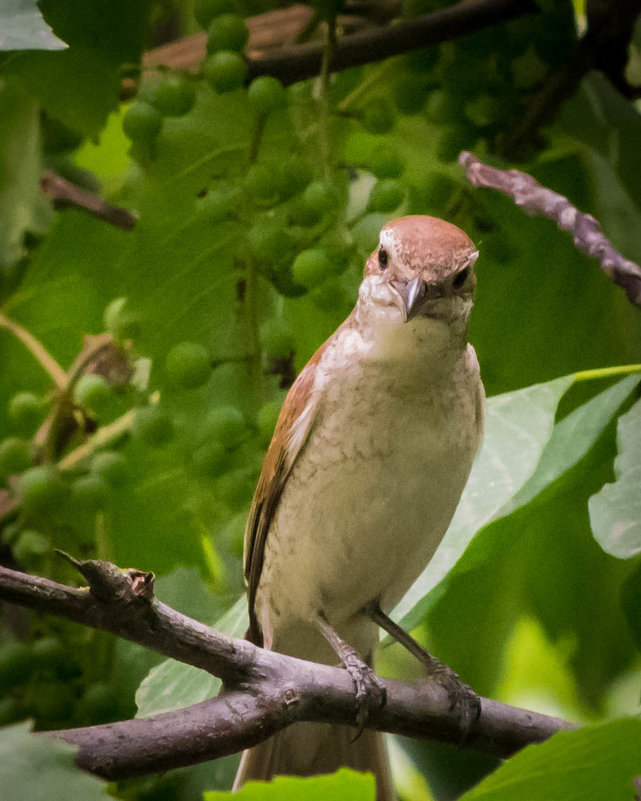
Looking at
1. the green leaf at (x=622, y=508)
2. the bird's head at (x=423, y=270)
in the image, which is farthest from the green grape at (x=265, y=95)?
the green leaf at (x=622, y=508)

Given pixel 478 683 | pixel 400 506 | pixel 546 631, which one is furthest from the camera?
pixel 546 631

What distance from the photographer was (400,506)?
187cm

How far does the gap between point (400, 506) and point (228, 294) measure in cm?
52

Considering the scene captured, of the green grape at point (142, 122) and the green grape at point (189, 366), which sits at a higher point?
the green grape at point (142, 122)

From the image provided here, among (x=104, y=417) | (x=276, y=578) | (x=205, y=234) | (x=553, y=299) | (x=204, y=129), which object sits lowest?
(x=276, y=578)

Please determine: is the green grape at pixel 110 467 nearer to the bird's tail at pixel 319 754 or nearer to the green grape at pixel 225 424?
the green grape at pixel 225 424

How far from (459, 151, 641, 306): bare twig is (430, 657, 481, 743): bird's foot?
2.14ft

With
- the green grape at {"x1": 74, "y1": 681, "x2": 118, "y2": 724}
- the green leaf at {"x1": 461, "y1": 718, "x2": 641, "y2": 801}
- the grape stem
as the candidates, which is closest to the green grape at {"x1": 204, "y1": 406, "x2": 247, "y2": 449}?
the grape stem

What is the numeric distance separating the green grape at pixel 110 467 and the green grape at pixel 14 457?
5.1 inches

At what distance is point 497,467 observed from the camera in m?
1.72

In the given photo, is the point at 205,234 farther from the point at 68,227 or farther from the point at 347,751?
the point at 347,751

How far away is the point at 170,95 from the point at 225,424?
1.95ft

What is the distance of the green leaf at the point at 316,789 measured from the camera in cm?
94

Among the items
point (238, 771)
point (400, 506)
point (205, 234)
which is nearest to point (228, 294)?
point (205, 234)
